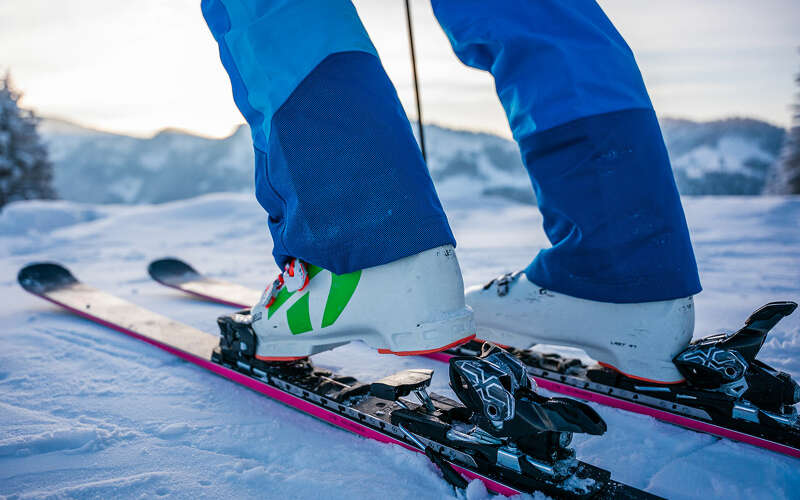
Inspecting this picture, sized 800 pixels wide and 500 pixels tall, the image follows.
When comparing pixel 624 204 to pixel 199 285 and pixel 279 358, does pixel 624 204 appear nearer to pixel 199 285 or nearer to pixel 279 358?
pixel 279 358

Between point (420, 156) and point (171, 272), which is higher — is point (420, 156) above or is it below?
above

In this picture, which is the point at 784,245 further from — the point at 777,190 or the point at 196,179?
the point at 196,179

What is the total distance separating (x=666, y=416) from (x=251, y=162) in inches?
1250

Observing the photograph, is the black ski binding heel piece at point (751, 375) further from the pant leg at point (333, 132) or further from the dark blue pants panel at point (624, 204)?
the pant leg at point (333, 132)

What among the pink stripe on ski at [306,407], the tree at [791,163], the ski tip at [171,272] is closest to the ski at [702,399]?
the pink stripe on ski at [306,407]

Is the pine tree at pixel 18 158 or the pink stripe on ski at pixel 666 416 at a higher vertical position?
the pine tree at pixel 18 158

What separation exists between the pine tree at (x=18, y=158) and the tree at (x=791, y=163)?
1113 inches

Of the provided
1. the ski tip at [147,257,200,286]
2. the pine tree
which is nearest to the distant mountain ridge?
the pine tree

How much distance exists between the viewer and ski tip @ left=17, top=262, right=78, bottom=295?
2863 millimetres

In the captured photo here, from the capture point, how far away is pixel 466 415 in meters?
1.23

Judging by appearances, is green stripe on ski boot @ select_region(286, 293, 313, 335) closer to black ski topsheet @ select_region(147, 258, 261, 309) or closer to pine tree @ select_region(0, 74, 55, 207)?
black ski topsheet @ select_region(147, 258, 261, 309)

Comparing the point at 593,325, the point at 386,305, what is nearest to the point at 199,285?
the point at 386,305

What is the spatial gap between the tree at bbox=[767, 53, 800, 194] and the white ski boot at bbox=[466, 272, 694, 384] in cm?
2090

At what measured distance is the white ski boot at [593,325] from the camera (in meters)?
1.38
